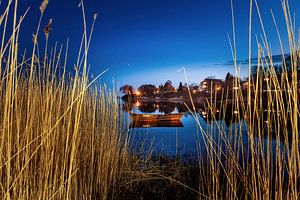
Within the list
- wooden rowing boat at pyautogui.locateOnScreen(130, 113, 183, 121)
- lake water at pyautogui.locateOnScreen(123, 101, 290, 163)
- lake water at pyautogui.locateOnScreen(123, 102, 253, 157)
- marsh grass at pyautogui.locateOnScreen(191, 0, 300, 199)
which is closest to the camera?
marsh grass at pyautogui.locateOnScreen(191, 0, 300, 199)

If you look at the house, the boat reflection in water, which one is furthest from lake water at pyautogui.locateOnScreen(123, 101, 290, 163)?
the house

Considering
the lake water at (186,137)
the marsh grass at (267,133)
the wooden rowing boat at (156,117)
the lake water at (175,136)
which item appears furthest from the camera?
the wooden rowing boat at (156,117)

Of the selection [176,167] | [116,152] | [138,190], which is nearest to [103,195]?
[116,152]

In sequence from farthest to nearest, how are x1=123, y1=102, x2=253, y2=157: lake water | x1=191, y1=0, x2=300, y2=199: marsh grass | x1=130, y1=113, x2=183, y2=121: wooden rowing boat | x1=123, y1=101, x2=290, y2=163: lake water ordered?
x1=130, y1=113, x2=183, y2=121: wooden rowing boat < x1=123, y1=102, x2=253, y2=157: lake water < x1=123, y1=101, x2=290, y2=163: lake water < x1=191, y1=0, x2=300, y2=199: marsh grass

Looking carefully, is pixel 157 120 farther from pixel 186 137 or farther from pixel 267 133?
pixel 267 133

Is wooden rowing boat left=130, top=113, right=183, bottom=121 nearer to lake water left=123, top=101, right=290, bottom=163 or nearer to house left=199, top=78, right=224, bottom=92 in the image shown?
lake water left=123, top=101, right=290, bottom=163

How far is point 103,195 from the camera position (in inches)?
69.7

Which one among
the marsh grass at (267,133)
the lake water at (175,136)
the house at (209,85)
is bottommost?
the lake water at (175,136)

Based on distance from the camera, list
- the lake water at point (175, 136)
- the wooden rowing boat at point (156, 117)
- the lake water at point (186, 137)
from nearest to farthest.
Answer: the lake water at point (186, 137) < the lake water at point (175, 136) < the wooden rowing boat at point (156, 117)

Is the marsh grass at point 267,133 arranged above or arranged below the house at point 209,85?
below

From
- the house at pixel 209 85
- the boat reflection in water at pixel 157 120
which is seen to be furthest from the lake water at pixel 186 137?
the house at pixel 209 85

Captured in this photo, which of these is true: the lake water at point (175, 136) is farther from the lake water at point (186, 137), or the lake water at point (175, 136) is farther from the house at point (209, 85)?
the house at point (209, 85)

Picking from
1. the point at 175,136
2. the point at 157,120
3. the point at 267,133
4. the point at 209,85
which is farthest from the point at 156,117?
the point at 209,85

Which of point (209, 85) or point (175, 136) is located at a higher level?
point (209, 85)
